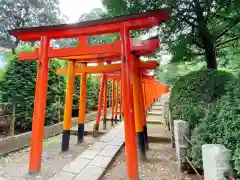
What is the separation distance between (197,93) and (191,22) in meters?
2.26

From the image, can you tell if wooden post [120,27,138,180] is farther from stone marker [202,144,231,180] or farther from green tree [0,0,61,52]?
green tree [0,0,61,52]

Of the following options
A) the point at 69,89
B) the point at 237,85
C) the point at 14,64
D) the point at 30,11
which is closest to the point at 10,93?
the point at 14,64

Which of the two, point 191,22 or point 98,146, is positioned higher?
point 191,22

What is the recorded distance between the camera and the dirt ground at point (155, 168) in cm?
392

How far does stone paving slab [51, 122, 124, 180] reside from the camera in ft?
12.6

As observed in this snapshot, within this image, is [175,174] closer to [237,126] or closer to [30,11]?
[237,126]

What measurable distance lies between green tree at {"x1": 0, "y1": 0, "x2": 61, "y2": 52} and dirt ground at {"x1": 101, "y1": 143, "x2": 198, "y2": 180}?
50.4 feet

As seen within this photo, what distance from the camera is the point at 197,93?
4492 millimetres

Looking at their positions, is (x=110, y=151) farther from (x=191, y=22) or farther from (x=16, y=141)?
(x=191, y=22)

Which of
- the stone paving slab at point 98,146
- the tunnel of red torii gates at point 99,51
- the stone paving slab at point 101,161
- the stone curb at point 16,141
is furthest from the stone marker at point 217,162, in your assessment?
the stone curb at point 16,141

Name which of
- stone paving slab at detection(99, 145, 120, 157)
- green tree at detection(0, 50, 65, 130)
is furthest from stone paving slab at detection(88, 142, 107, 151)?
green tree at detection(0, 50, 65, 130)

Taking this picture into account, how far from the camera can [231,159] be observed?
2082 mm

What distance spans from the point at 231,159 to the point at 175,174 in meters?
2.10

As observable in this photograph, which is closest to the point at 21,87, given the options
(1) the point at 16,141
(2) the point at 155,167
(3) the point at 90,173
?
(1) the point at 16,141
